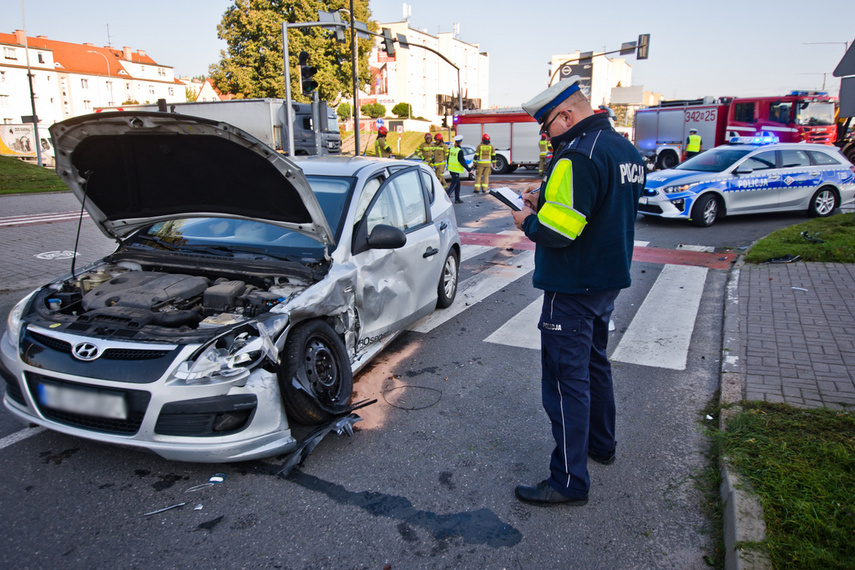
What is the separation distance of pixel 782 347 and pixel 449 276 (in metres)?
3.17

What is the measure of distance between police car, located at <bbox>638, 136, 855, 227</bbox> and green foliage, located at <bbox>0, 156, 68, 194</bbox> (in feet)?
55.9

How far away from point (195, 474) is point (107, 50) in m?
93.8

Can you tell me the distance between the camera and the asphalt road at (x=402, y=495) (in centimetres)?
267

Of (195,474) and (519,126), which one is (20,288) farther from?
(519,126)

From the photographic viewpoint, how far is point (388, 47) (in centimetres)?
2097

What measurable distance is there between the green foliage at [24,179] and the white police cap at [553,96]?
18939 millimetres

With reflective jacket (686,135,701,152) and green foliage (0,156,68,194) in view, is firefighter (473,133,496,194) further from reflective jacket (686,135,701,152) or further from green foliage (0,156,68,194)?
green foliage (0,156,68,194)

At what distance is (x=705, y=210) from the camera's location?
1191 cm

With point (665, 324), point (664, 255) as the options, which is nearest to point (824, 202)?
point (664, 255)

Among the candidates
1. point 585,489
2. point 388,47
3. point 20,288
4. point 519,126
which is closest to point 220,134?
point 585,489

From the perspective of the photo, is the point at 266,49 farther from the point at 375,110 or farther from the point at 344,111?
the point at 375,110

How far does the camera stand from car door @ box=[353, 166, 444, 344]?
4320 mm

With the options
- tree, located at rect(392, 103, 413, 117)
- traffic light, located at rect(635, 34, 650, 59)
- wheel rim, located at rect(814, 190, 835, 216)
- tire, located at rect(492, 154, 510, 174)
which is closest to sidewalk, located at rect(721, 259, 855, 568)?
wheel rim, located at rect(814, 190, 835, 216)

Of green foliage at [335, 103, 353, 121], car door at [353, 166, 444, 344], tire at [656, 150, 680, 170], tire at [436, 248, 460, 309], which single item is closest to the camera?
car door at [353, 166, 444, 344]
